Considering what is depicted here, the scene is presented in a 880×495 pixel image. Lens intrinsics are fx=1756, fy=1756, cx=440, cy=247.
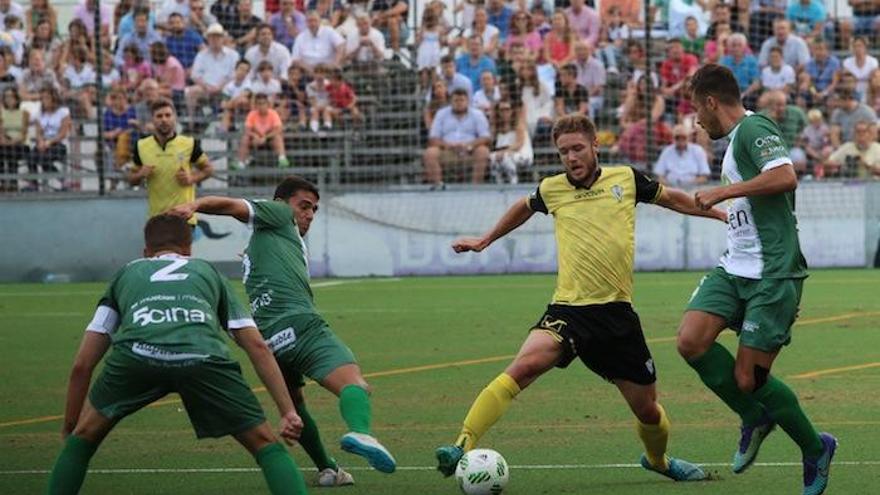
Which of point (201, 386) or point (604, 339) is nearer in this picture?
point (201, 386)

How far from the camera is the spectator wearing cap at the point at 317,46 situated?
26188mm

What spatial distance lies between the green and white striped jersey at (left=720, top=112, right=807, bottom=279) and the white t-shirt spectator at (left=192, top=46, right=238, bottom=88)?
59.4 feet

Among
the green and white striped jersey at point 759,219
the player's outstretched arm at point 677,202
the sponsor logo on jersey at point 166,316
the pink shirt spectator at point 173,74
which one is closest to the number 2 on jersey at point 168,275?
the sponsor logo on jersey at point 166,316

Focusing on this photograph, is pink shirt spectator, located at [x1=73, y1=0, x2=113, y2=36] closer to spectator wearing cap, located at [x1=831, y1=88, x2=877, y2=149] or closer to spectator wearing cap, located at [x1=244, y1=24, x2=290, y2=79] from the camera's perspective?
spectator wearing cap, located at [x1=244, y1=24, x2=290, y2=79]

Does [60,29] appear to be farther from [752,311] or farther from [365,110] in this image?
[752,311]

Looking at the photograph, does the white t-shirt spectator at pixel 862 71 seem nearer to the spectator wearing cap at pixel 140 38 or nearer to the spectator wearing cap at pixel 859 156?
the spectator wearing cap at pixel 859 156

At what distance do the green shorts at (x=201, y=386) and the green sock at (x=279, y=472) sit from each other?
14 cm

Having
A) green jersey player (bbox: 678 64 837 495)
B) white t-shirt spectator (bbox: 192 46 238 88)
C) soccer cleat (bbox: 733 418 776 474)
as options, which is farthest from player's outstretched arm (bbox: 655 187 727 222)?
white t-shirt spectator (bbox: 192 46 238 88)

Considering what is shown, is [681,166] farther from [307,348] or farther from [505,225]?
[307,348]

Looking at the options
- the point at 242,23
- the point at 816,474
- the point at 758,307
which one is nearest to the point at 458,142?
the point at 242,23

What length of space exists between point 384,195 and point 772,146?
53.2ft

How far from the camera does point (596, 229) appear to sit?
919 centimetres

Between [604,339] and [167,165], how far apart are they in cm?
1065

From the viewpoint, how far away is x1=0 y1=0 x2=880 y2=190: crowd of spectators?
82.9 ft
